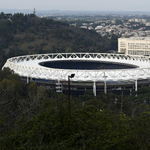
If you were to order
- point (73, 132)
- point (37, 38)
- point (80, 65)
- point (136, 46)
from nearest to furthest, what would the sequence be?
point (73, 132) → point (80, 65) → point (136, 46) → point (37, 38)

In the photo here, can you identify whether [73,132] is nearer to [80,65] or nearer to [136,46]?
[80,65]

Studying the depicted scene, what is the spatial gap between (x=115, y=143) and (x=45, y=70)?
37.3 metres

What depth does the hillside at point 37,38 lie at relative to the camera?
116000mm

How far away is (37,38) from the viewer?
123438mm

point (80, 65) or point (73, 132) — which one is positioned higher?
point (73, 132)

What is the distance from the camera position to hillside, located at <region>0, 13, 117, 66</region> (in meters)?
116

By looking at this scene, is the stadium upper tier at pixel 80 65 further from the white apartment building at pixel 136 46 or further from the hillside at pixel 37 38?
the white apartment building at pixel 136 46

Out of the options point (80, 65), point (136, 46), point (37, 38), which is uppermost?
point (37, 38)

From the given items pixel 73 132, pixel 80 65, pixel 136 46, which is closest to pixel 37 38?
pixel 136 46

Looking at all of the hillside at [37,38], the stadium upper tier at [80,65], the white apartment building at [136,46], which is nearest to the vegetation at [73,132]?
the stadium upper tier at [80,65]

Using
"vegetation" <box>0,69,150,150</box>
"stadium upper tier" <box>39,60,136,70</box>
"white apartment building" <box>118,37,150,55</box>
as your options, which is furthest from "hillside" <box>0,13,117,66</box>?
"vegetation" <box>0,69,150,150</box>

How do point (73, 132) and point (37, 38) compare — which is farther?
point (37, 38)

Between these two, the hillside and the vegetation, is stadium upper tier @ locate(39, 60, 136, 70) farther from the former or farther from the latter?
the vegetation

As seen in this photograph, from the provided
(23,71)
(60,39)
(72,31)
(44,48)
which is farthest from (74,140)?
(72,31)
